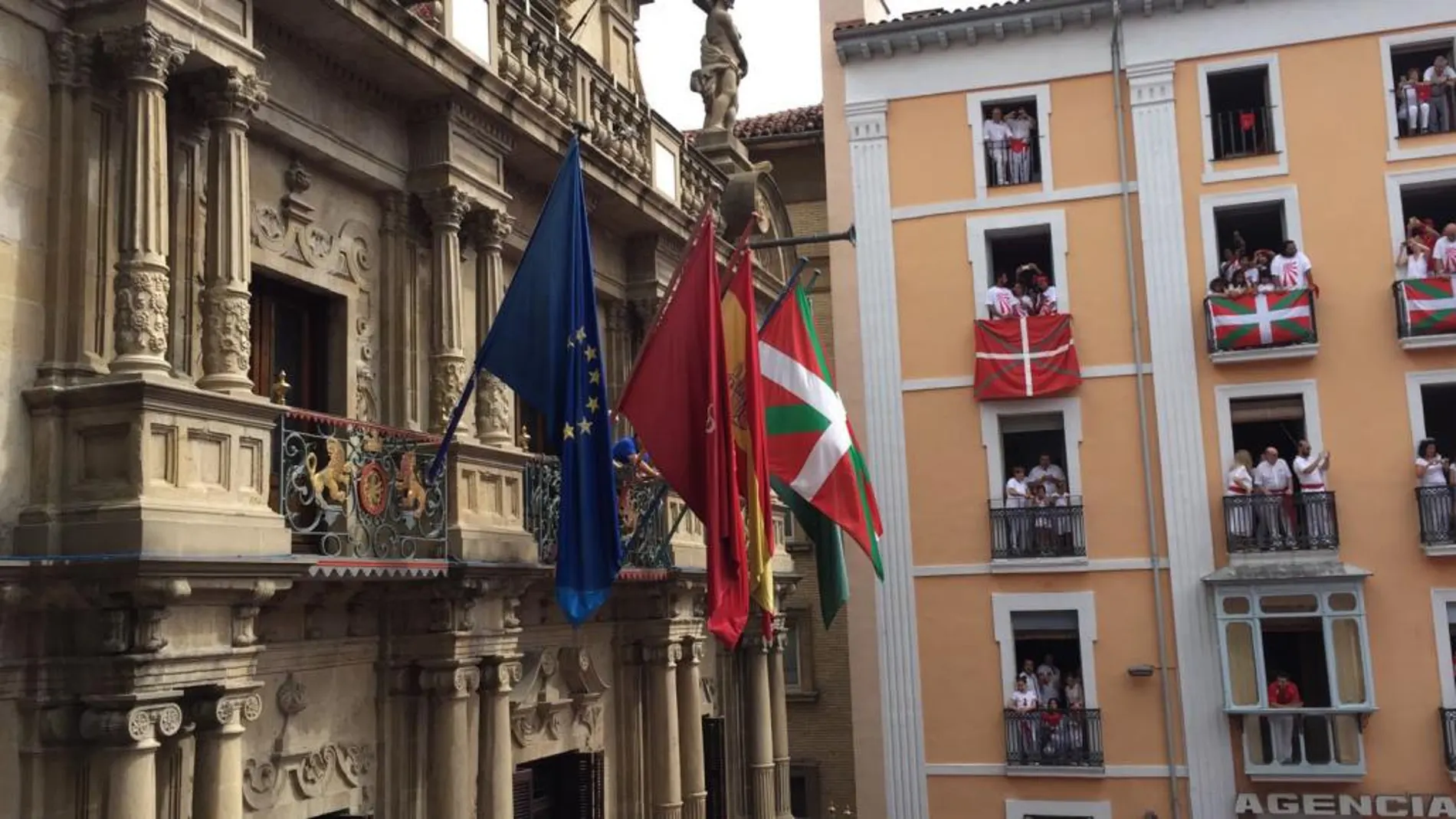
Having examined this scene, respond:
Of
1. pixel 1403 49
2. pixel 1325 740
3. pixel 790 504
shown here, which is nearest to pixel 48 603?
pixel 790 504

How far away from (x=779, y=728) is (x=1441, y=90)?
50.2ft

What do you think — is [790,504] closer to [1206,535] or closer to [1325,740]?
[1206,535]

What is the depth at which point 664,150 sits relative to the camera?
1852cm

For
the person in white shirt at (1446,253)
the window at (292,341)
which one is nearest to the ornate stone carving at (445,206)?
the window at (292,341)

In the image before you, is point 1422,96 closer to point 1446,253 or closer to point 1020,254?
point 1446,253

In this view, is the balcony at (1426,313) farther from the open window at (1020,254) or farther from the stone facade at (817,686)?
the stone facade at (817,686)

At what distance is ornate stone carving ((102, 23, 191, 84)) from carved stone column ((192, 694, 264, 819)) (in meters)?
4.21

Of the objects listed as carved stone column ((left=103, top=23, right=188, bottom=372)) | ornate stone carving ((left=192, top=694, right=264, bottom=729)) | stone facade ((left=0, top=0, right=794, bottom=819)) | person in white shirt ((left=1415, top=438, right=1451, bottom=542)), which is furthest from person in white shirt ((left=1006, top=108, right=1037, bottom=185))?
ornate stone carving ((left=192, top=694, right=264, bottom=729))

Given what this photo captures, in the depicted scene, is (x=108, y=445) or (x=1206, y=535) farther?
(x=1206, y=535)

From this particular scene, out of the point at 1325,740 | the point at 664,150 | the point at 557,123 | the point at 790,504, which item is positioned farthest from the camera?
the point at 1325,740

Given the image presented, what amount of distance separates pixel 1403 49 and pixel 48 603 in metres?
23.0

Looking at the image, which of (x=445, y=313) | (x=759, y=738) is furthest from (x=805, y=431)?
(x=759, y=738)

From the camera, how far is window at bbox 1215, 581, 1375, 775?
21594mm

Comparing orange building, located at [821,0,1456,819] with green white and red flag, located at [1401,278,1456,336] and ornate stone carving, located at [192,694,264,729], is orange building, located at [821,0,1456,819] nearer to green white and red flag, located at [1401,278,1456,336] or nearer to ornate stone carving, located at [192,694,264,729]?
green white and red flag, located at [1401,278,1456,336]
